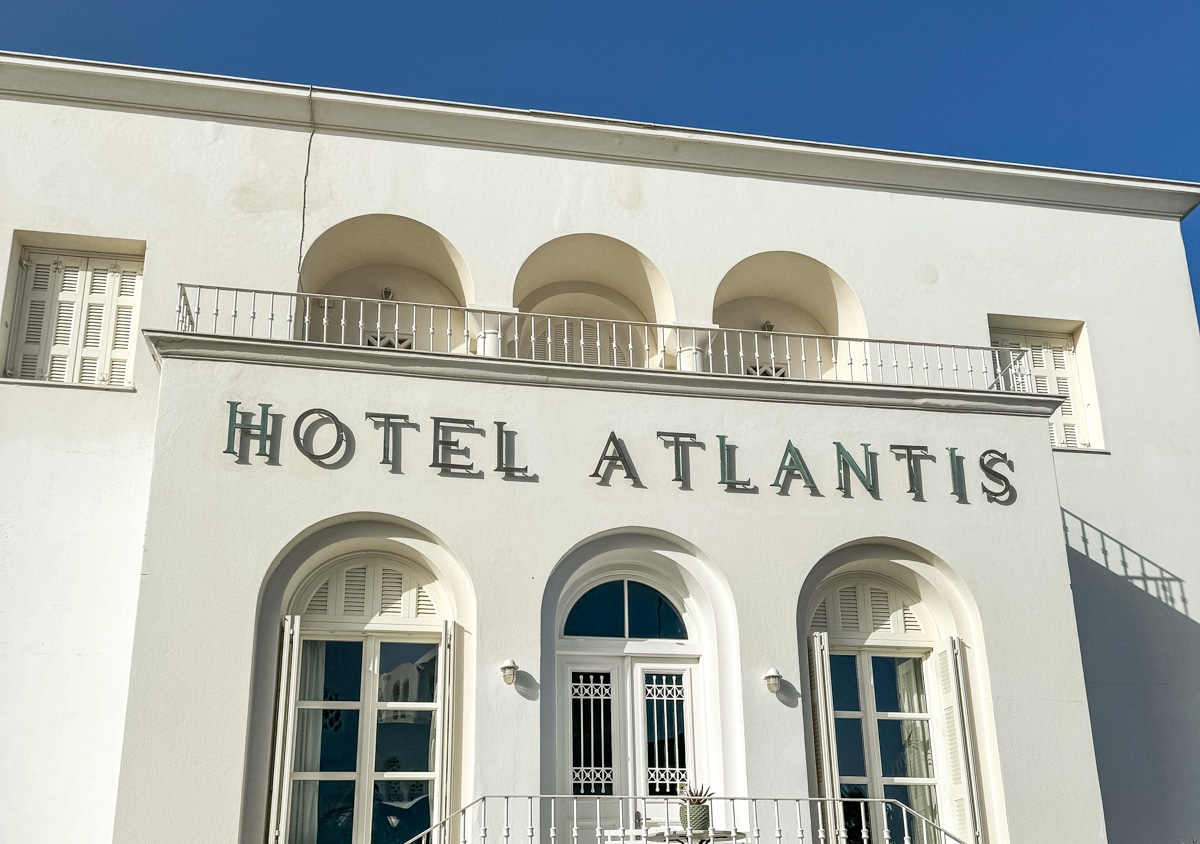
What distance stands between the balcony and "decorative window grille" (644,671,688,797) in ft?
0.69

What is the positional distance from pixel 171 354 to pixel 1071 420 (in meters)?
10.2

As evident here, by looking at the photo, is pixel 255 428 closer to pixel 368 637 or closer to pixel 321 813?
pixel 368 637

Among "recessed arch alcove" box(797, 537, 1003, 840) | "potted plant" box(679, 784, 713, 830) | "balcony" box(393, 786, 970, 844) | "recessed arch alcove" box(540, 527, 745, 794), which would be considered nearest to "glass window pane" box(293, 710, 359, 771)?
"balcony" box(393, 786, 970, 844)

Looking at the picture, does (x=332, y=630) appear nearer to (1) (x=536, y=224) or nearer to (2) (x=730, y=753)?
(2) (x=730, y=753)

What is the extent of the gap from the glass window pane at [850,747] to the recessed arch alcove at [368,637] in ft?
11.7

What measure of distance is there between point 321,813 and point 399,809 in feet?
2.16

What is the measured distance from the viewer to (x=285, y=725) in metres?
10.9

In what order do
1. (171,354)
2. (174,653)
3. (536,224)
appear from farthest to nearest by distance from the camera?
1. (536,224)
2. (171,354)
3. (174,653)

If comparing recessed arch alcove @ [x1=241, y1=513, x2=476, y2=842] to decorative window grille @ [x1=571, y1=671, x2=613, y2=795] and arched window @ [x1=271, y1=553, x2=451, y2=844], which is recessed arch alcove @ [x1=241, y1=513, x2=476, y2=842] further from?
decorative window grille @ [x1=571, y1=671, x2=613, y2=795]

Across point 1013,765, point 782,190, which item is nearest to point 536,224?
point 782,190

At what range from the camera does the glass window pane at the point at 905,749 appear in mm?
12422

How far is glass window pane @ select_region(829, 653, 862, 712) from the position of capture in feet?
41.2

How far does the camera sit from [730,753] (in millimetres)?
11695

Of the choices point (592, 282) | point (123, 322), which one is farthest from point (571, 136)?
point (123, 322)
